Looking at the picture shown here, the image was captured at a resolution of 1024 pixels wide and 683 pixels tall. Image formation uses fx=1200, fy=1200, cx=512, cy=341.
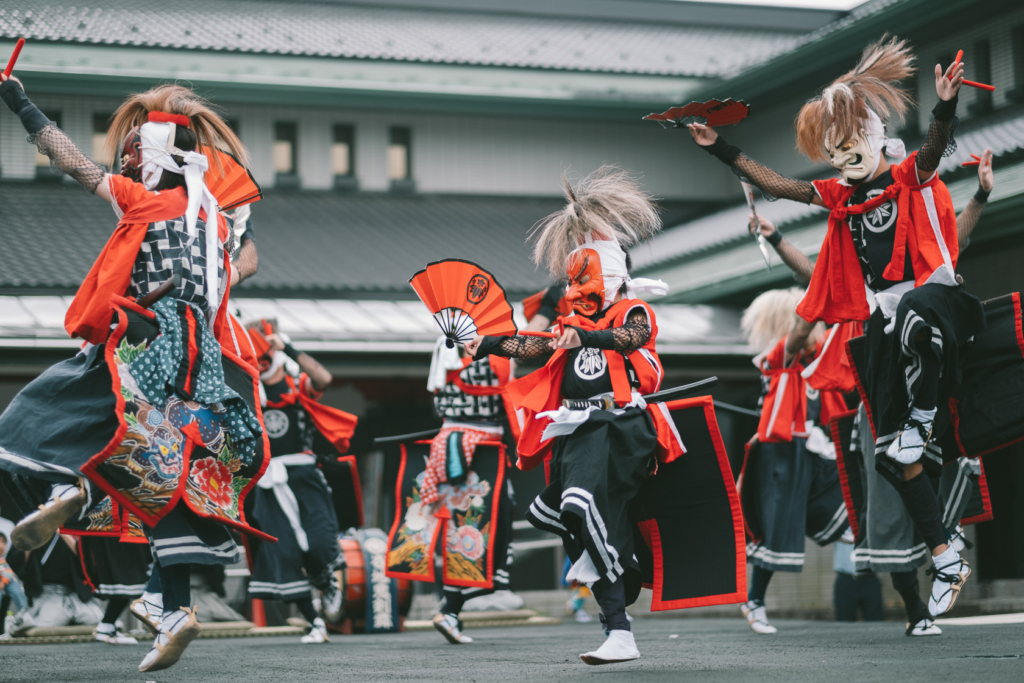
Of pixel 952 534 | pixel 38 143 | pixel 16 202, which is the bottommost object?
pixel 952 534

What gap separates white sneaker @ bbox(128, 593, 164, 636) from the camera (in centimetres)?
505

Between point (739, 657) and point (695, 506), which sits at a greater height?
point (695, 506)

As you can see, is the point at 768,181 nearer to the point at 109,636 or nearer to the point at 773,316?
the point at 773,316

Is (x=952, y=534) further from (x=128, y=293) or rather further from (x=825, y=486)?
(x=128, y=293)

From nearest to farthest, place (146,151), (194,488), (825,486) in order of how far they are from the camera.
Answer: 1. (194,488)
2. (146,151)
3. (825,486)

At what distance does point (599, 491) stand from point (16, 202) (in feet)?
37.3

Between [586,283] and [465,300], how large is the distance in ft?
1.61

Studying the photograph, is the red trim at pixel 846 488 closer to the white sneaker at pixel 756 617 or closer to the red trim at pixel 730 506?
the red trim at pixel 730 506

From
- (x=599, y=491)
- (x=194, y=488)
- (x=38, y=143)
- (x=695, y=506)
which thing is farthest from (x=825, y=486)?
(x=38, y=143)

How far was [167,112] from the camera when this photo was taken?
4.69 meters

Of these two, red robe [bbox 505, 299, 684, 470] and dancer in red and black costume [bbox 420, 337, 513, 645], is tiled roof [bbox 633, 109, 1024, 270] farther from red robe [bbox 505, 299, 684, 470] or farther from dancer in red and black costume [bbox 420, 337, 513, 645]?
red robe [bbox 505, 299, 684, 470]

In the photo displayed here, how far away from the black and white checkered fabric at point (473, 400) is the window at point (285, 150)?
29.8 ft

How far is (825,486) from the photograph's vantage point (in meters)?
7.13

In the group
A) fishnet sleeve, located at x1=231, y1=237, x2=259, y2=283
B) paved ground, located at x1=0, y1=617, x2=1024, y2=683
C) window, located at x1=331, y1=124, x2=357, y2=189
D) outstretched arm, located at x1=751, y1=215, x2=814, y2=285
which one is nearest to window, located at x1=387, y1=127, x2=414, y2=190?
window, located at x1=331, y1=124, x2=357, y2=189
